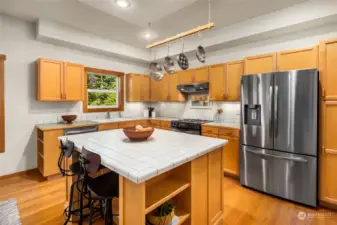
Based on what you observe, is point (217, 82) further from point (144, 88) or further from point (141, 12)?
point (144, 88)

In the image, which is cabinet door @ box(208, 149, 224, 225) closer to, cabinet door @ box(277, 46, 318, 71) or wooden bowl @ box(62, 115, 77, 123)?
cabinet door @ box(277, 46, 318, 71)

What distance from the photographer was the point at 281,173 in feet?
8.36

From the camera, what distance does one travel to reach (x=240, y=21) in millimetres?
3336

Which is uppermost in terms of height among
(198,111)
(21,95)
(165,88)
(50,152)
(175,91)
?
(165,88)

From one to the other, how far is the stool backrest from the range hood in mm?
3141

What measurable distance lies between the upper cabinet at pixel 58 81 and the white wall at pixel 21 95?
11.2 inches

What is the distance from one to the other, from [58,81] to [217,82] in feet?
10.6

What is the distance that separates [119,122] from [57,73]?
5.24ft

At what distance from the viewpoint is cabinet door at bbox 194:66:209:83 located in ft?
13.3

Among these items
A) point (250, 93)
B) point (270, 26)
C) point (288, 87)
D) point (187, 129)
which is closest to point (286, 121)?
point (288, 87)

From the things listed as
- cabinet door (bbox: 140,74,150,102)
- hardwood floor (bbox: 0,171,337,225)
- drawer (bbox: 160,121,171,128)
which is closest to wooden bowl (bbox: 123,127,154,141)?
hardwood floor (bbox: 0,171,337,225)

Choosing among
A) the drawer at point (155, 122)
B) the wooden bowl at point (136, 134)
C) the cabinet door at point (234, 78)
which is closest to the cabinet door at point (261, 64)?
the cabinet door at point (234, 78)

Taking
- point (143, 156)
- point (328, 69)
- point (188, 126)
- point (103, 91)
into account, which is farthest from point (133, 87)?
point (328, 69)

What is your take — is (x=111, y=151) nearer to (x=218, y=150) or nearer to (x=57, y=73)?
(x=218, y=150)
